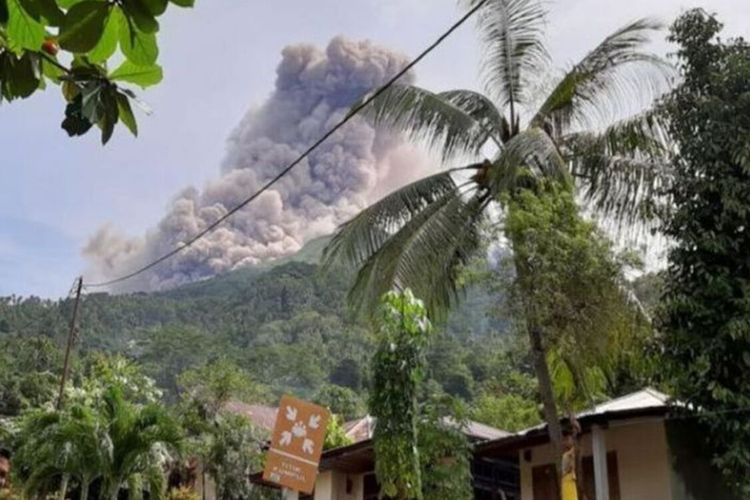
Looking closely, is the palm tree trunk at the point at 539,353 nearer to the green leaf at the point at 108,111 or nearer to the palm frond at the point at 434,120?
the palm frond at the point at 434,120

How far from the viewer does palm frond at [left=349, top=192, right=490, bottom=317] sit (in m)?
9.80

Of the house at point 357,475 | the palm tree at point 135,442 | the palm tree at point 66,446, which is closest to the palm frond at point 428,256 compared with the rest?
the house at point 357,475

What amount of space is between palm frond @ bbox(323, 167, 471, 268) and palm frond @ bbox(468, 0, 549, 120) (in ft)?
4.31

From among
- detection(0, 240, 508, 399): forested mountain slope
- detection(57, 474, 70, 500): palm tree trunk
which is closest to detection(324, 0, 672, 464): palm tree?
detection(57, 474, 70, 500): palm tree trunk

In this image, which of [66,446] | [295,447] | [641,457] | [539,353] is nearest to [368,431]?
[66,446]

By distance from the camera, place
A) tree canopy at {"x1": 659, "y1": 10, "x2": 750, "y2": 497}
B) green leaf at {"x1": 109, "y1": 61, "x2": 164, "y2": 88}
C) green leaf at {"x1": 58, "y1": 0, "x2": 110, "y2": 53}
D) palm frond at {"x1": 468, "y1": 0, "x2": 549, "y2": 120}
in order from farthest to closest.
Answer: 1. palm frond at {"x1": 468, "y1": 0, "x2": 549, "y2": 120}
2. tree canopy at {"x1": 659, "y1": 10, "x2": 750, "y2": 497}
3. green leaf at {"x1": 109, "y1": 61, "x2": 164, "y2": 88}
4. green leaf at {"x1": 58, "y1": 0, "x2": 110, "y2": 53}

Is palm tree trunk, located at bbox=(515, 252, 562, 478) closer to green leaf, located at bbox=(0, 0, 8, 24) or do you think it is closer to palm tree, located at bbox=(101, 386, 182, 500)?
palm tree, located at bbox=(101, 386, 182, 500)

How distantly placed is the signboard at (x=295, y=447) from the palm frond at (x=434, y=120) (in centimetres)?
415

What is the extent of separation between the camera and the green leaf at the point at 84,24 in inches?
41.8

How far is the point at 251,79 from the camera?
392 inches

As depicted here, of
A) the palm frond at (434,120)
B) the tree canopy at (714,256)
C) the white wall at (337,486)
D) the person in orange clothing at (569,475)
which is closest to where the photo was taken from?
the person in orange clothing at (569,475)

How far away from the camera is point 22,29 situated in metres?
1.11

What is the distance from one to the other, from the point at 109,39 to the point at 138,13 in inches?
2.7

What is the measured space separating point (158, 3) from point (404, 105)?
974 cm
